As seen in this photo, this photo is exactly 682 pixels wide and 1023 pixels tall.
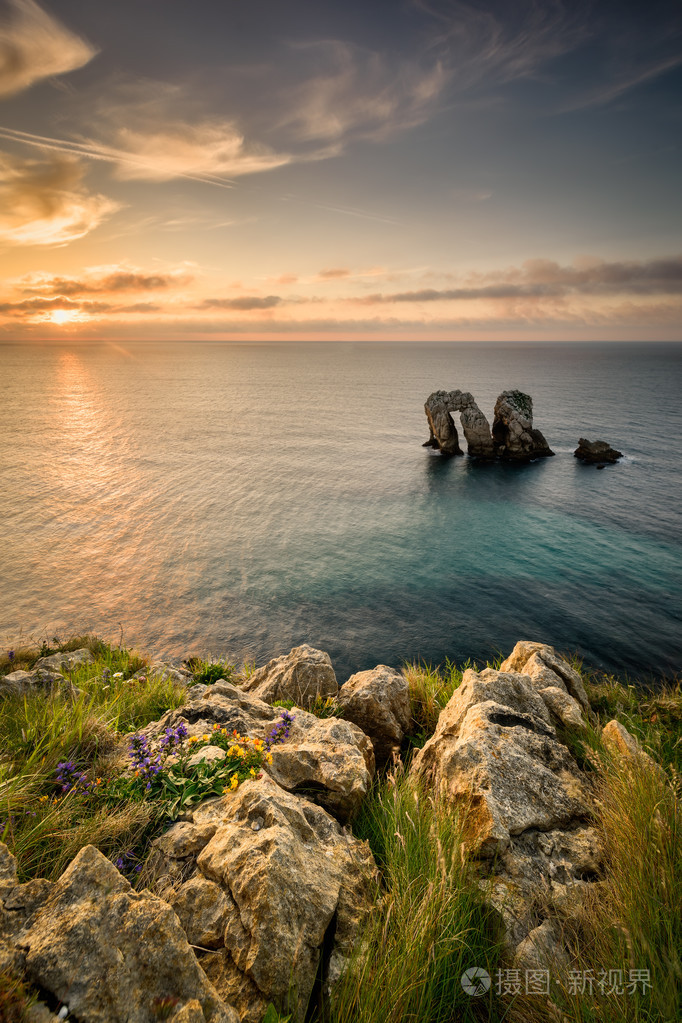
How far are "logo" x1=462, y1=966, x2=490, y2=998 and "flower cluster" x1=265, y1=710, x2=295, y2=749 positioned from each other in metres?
3.49

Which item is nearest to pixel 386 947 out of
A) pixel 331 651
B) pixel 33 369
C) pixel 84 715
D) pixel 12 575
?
pixel 84 715

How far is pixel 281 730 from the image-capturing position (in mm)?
7488

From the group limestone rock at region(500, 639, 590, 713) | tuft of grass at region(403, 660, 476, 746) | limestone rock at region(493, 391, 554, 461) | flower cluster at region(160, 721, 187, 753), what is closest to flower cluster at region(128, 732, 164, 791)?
flower cluster at region(160, 721, 187, 753)

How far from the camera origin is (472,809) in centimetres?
583

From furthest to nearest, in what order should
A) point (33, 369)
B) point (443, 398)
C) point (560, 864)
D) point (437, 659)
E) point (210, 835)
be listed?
point (33, 369)
point (443, 398)
point (437, 659)
point (560, 864)
point (210, 835)

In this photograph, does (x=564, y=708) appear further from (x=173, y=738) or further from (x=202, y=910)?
(x=202, y=910)

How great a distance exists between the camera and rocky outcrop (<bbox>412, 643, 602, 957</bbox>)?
192 inches

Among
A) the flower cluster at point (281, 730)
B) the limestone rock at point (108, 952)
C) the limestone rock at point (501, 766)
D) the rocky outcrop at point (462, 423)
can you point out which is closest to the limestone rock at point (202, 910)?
the limestone rock at point (108, 952)

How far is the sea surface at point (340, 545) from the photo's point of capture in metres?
26.6

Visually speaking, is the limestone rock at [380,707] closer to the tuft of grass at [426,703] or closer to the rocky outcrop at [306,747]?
the tuft of grass at [426,703]

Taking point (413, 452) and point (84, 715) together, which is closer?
point (84, 715)

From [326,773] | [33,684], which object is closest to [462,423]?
[33,684]

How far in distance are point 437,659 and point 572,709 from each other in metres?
15.9

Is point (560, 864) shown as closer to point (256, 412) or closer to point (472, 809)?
point (472, 809)
